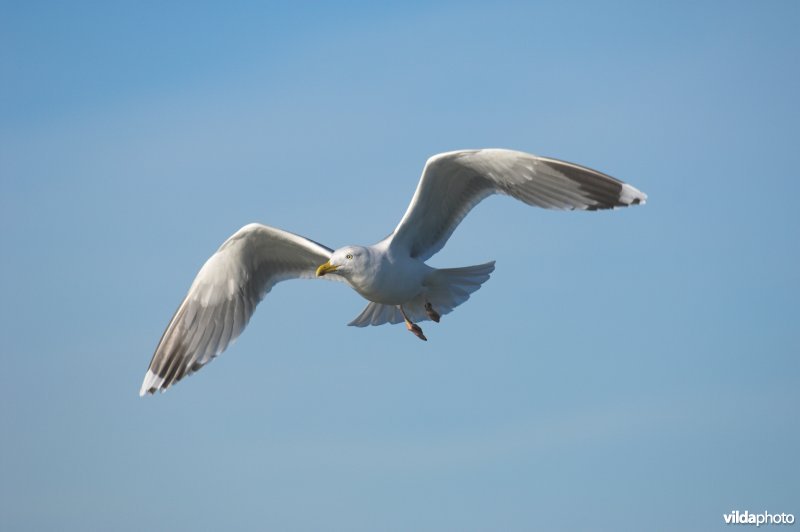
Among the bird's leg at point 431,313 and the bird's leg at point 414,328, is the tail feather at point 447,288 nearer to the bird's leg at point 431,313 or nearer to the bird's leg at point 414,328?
the bird's leg at point 431,313

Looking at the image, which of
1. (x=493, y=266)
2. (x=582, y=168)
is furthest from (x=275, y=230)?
(x=582, y=168)

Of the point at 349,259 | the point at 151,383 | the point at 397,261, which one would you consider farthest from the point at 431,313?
the point at 151,383

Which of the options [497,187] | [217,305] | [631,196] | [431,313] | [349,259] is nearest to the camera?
[631,196]

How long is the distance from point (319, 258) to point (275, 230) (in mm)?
640

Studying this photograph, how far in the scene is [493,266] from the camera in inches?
435

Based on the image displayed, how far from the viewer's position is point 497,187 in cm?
1023

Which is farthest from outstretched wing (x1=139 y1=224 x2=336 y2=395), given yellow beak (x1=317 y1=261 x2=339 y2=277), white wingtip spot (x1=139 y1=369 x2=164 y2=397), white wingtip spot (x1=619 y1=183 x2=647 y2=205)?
white wingtip spot (x1=619 y1=183 x2=647 y2=205)

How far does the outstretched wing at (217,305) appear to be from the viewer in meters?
11.4

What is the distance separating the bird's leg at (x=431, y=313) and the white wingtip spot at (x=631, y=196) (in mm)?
2476

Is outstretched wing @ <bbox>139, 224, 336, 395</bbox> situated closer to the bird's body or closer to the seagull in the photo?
the seagull

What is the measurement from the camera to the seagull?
9883 millimetres

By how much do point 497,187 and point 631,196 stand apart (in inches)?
52.4

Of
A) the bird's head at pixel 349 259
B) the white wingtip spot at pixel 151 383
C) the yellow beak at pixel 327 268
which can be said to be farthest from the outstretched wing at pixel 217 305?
the bird's head at pixel 349 259

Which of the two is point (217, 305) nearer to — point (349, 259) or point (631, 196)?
point (349, 259)
